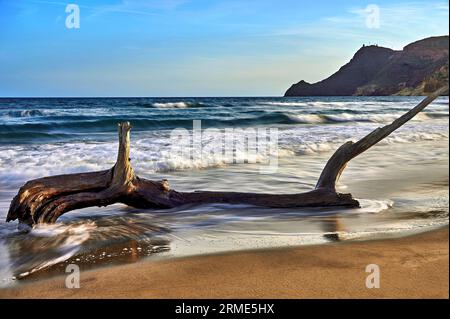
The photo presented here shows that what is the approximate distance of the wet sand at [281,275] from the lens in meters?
2.55

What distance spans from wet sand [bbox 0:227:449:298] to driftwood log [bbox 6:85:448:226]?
5.07 feet

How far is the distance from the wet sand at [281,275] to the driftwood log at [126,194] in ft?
5.07

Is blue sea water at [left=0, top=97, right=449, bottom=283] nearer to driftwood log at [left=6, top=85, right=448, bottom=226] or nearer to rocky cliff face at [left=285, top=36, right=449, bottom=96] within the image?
driftwood log at [left=6, top=85, right=448, bottom=226]

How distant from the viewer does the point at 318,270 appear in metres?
3.00

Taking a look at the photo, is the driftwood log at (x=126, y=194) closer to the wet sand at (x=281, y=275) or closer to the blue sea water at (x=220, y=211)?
the blue sea water at (x=220, y=211)

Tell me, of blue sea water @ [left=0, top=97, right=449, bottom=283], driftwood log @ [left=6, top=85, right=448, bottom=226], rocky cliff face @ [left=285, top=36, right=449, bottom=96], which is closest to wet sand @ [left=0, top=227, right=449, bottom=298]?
blue sea water @ [left=0, top=97, right=449, bottom=283]

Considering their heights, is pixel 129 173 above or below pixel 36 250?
above

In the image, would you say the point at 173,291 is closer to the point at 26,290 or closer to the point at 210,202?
the point at 26,290

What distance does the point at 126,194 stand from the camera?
489 centimetres

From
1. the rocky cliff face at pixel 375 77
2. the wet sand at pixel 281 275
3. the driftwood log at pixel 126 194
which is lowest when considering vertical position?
the wet sand at pixel 281 275

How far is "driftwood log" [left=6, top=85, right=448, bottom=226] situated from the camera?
4.55 m

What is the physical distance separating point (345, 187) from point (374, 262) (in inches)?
143

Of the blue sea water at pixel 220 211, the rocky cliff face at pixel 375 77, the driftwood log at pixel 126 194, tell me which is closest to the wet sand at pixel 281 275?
the blue sea water at pixel 220 211

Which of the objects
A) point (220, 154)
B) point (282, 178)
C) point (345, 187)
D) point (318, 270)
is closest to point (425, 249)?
point (318, 270)
